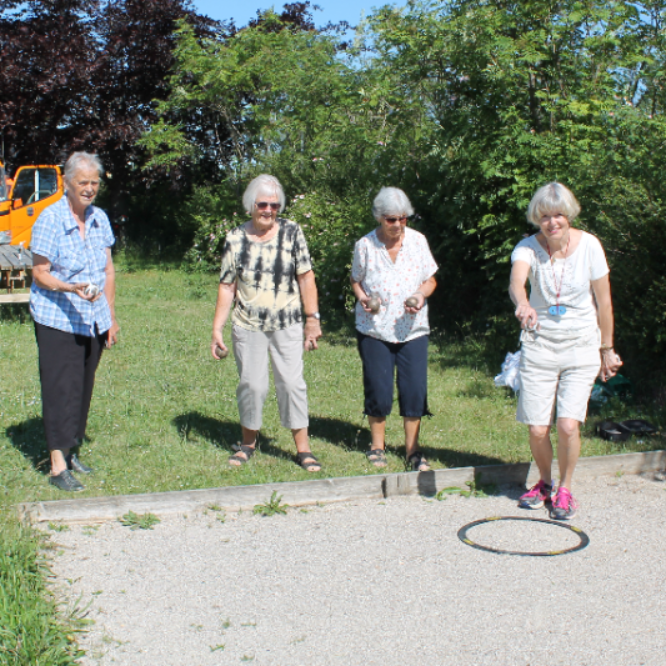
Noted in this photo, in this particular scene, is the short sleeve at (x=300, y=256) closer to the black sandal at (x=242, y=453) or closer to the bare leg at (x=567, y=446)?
the black sandal at (x=242, y=453)

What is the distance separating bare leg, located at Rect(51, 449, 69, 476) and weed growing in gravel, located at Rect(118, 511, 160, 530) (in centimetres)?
70

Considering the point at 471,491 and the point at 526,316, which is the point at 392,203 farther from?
the point at 471,491

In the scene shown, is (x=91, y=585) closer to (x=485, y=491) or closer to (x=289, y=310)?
(x=289, y=310)

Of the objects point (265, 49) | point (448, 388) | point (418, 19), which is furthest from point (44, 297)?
point (265, 49)

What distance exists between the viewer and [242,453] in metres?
5.92

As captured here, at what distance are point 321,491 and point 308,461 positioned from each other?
1.71 feet

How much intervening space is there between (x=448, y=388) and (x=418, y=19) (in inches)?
176

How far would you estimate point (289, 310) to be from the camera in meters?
5.69

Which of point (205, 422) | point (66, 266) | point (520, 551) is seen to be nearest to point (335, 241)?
point (205, 422)

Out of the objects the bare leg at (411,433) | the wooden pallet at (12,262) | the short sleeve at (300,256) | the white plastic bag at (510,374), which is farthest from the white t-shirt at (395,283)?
the wooden pallet at (12,262)

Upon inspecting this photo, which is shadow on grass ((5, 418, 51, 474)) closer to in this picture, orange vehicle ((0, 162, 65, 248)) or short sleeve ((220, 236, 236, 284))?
short sleeve ((220, 236, 236, 284))

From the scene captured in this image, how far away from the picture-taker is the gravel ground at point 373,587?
11.4ft

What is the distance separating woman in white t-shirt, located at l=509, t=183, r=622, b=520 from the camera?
487 centimetres

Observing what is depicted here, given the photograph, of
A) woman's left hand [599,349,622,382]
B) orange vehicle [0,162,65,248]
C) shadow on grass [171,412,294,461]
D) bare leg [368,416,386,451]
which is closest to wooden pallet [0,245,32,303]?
orange vehicle [0,162,65,248]
